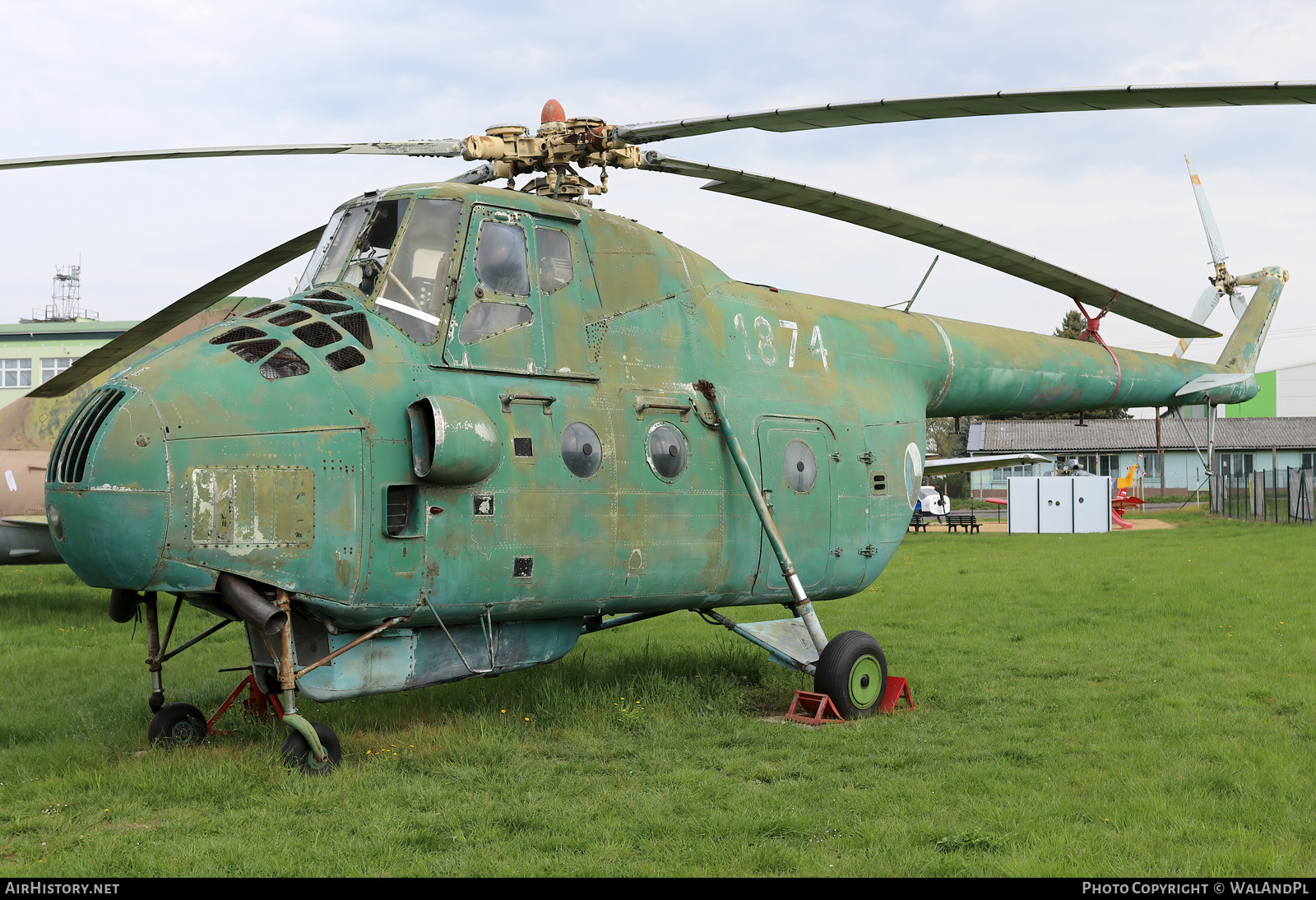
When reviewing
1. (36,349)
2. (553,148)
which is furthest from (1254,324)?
(36,349)

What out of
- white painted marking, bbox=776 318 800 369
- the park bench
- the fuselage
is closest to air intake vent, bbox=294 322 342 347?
the fuselage

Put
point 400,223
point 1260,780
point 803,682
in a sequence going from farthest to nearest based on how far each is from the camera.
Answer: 1. point 803,682
2. point 400,223
3. point 1260,780

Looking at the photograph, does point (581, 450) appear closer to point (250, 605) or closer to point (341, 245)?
point (341, 245)

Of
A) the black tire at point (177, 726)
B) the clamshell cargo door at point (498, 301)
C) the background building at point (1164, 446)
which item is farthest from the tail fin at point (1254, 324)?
the background building at point (1164, 446)

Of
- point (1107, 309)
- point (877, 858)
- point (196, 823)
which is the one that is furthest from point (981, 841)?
point (1107, 309)

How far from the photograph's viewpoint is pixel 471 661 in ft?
27.1

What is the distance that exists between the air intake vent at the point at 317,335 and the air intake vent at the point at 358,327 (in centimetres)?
10

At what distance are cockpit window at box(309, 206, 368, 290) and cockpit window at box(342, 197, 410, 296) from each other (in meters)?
0.09

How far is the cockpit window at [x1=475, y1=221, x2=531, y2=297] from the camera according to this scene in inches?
323

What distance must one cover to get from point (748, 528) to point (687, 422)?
3.81 feet

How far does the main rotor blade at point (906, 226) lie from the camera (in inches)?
379

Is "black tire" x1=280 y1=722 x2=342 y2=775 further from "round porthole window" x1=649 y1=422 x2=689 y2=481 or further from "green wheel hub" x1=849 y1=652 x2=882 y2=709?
"green wheel hub" x1=849 y1=652 x2=882 y2=709

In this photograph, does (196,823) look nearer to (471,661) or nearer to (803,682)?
(471,661)

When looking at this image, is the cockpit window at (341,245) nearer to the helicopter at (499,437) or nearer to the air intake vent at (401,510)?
the helicopter at (499,437)
